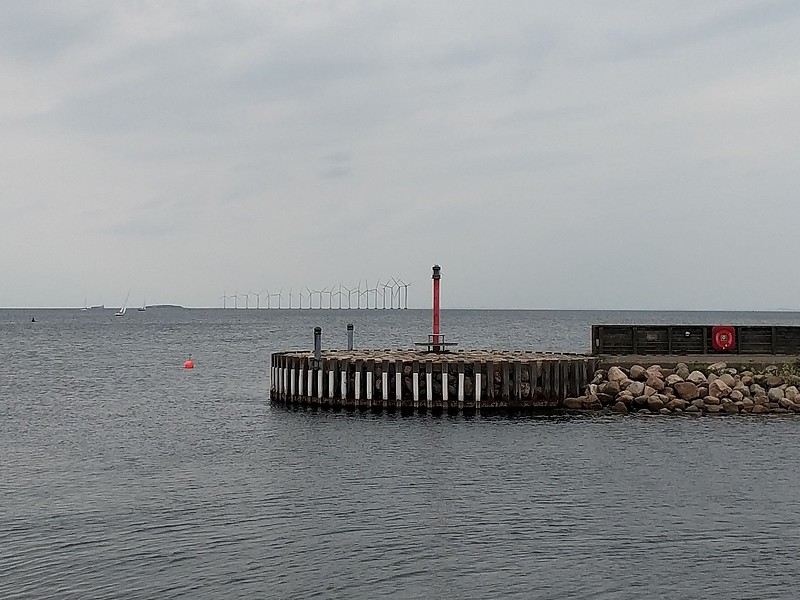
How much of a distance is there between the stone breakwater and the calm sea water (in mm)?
1793

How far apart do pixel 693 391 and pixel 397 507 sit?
1875 centimetres

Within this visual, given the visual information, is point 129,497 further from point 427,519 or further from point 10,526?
point 427,519

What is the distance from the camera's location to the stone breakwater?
125 ft

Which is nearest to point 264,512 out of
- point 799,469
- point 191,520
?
point 191,520

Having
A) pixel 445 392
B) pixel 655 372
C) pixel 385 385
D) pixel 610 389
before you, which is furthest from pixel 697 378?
pixel 385 385

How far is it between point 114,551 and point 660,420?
74.5 feet

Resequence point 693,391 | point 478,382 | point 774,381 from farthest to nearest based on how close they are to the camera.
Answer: point 774,381 → point 693,391 → point 478,382

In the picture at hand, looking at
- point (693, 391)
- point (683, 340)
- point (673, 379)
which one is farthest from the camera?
point (683, 340)

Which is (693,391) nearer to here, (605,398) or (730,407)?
(730,407)

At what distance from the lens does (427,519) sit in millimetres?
22141

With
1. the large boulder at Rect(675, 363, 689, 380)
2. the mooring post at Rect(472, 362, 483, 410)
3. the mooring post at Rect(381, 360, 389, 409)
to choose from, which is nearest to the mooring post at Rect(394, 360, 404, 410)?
the mooring post at Rect(381, 360, 389, 409)

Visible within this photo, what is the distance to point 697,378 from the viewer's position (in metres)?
39.0

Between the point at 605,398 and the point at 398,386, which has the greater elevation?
the point at 398,386

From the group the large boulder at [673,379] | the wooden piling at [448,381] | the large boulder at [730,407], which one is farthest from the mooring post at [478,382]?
the large boulder at [730,407]
